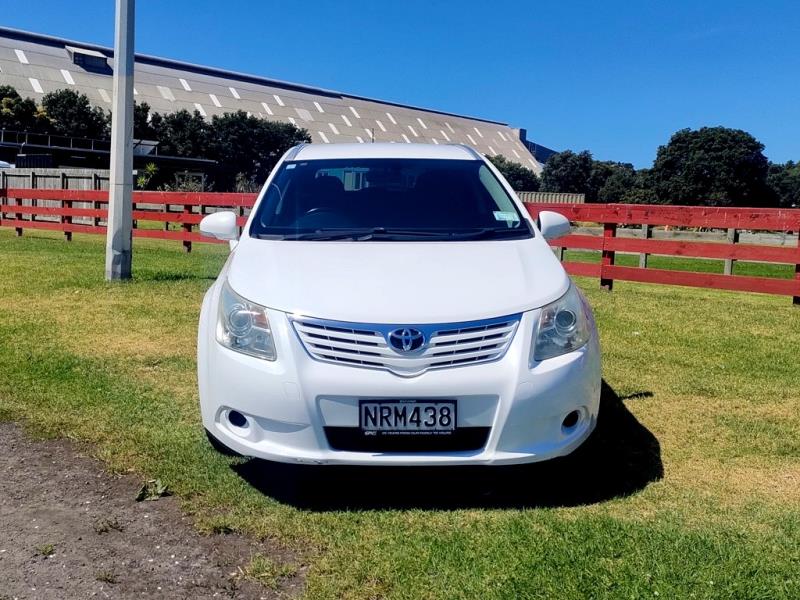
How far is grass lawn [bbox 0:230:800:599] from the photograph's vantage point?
260cm

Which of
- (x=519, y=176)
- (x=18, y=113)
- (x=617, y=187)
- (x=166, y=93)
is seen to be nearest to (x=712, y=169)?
(x=617, y=187)

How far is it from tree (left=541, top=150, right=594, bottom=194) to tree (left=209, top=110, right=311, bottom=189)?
99.4ft

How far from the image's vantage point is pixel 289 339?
300 cm

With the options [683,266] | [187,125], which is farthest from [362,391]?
[187,125]

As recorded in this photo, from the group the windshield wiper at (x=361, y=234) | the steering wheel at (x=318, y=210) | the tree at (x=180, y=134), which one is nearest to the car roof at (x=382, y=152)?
the steering wheel at (x=318, y=210)

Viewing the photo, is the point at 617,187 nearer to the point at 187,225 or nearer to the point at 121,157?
the point at 187,225

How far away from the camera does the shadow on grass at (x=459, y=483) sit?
3137 mm

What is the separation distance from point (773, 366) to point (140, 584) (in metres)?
4.80

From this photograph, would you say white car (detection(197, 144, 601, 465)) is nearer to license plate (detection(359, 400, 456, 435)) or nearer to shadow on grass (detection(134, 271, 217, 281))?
license plate (detection(359, 400, 456, 435))

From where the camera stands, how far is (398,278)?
10.7 ft

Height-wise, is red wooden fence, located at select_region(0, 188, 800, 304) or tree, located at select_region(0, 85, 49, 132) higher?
tree, located at select_region(0, 85, 49, 132)

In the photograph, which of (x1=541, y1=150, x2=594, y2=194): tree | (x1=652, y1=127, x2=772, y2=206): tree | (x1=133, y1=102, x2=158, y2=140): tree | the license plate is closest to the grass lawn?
the license plate

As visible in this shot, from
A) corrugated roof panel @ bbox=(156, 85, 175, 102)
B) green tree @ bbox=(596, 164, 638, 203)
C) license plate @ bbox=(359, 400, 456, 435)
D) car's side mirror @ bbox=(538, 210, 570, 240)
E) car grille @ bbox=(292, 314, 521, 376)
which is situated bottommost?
license plate @ bbox=(359, 400, 456, 435)

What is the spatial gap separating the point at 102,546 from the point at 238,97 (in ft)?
273
